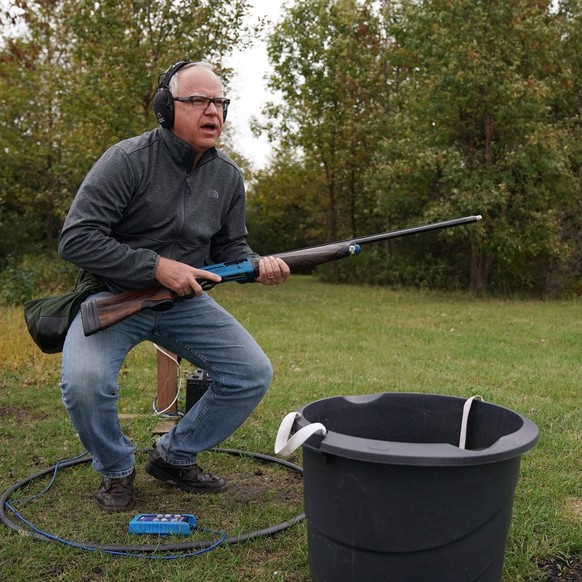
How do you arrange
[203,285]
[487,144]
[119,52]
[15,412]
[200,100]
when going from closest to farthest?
[200,100] < [203,285] < [15,412] < [119,52] < [487,144]

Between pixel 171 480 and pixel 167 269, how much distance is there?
1.13 meters

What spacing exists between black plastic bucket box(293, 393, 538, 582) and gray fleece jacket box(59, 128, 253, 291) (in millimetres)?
1316

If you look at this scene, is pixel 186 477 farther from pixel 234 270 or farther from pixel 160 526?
pixel 234 270

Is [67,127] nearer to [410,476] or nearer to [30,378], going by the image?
[30,378]

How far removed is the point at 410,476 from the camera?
1.87 metres

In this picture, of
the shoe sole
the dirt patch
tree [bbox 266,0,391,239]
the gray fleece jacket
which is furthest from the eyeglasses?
tree [bbox 266,0,391,239]

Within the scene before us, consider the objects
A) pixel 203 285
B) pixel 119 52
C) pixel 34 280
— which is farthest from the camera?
pixel 119 52

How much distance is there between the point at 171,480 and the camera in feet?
11.4

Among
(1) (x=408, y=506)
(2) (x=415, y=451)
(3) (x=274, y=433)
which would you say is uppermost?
(2) (x=415, y=451)

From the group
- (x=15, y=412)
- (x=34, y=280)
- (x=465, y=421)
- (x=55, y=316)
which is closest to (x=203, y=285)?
(x=55, y=316)

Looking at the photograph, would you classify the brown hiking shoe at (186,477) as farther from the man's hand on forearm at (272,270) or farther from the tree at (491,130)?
the tree at (491,130)

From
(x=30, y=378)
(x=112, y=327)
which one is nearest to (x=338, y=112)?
(x=30, y=378)

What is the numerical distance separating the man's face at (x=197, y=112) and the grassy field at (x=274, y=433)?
175 centimetres

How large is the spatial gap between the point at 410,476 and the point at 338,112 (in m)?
20.4
